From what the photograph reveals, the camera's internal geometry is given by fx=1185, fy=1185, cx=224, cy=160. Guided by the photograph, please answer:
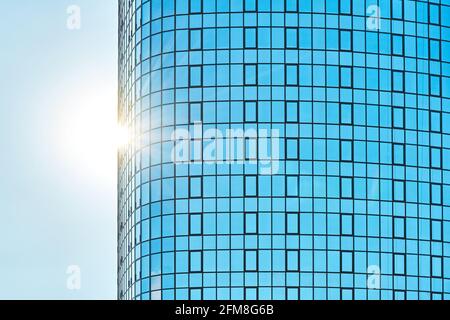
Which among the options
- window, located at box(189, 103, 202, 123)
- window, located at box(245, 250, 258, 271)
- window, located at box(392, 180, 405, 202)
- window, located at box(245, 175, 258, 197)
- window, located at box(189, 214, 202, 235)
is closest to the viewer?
window, located at box(245, 250, 258, 271)

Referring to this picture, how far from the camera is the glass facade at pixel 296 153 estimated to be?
97.6 m

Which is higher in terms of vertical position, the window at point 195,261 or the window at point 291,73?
the window at point 291,73

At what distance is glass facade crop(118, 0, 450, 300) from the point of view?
97.6 metres

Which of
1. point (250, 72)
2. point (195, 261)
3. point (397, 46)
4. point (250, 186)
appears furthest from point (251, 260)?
point (397, 46)

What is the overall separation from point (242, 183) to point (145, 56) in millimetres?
15579

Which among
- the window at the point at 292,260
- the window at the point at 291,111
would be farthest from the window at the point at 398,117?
the window at the point at 292,260

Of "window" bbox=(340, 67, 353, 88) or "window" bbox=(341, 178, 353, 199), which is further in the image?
"window" bbox=(340, 67, 353, 88)

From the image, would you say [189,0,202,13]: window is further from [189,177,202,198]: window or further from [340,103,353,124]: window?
[340,103,353,124]: window

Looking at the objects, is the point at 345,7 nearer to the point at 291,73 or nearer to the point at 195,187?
the point at 291,73

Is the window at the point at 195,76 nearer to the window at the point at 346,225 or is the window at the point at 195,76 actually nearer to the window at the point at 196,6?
the window at the point at 196,6

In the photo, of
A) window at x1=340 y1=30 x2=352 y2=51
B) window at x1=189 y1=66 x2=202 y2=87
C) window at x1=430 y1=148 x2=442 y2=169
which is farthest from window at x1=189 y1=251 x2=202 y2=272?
window at x1=430 y1=148 x2=442 y2=169

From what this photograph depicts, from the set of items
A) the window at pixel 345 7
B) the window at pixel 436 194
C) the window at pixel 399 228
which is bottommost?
the window at pixel 399 228

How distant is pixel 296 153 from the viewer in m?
99.2
